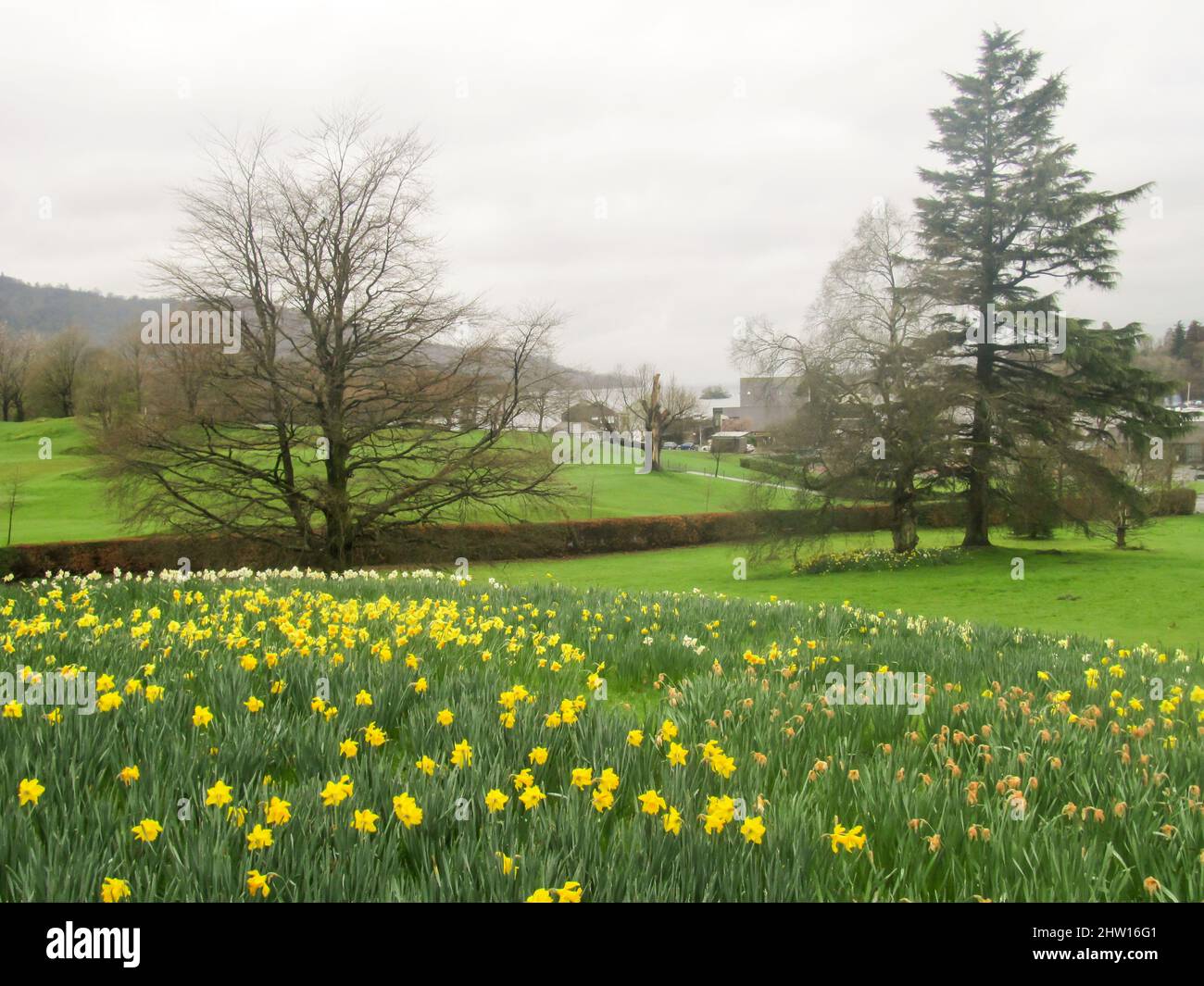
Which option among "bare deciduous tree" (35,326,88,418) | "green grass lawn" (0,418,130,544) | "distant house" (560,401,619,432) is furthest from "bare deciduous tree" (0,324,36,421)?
"distant house" (560,401,619,432)

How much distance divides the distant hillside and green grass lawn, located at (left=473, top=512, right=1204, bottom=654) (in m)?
88.7

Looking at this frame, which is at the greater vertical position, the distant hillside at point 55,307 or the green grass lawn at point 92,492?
the distant hillside at point 55,307

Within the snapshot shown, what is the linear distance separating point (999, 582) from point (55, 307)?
119m

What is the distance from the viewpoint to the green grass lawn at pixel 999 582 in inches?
676

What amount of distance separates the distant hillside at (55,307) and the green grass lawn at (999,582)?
88674mm

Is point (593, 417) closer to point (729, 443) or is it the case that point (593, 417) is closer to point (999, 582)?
point (729, 443)

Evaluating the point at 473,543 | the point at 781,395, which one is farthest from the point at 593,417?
the point at 473,543

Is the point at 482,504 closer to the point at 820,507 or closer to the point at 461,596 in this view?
the point at 820,507

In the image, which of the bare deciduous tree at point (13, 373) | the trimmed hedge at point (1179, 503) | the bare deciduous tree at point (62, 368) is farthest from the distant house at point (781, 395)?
the bare deciduous tree at point (13, 373)

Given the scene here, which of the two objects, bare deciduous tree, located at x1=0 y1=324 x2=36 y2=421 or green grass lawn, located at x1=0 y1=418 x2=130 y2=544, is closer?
green grass lawn, located at x1=0 y1=418 x2=130 y2=544

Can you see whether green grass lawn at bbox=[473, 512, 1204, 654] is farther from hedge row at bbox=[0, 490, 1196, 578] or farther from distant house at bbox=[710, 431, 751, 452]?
distant house at bbox=[710, 431, 751, 452]

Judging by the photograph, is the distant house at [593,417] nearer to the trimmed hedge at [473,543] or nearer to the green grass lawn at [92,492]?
the green grass lawn at [92,492]

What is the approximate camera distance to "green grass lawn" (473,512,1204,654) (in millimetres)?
17172

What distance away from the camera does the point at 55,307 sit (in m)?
106
